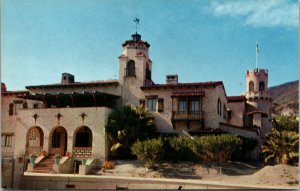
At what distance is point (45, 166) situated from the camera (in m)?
34.2

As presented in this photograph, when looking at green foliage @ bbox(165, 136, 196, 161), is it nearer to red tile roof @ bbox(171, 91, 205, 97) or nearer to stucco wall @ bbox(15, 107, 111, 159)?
red tile roof @ bbox(171, 91, 205, 97)

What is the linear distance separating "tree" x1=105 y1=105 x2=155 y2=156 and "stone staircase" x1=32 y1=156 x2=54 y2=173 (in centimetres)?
557

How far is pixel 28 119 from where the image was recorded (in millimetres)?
38938

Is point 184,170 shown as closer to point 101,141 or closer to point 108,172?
point 108,172

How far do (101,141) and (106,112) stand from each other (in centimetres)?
269

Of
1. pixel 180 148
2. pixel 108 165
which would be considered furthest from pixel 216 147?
pixel 108 165

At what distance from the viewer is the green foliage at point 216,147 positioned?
30.5m

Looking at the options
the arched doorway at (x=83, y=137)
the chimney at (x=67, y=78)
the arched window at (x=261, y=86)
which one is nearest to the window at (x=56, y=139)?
the arched doorway at (x=83, y=137)

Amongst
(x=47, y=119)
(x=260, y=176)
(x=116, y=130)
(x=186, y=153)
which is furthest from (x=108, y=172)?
(x=260, y=176)

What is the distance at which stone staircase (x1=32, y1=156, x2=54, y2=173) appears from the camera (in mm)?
33019

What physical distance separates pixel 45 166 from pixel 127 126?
785 cm

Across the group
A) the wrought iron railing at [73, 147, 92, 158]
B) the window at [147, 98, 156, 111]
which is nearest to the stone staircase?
the wrought iron railing at [73, 147, 92, 158]

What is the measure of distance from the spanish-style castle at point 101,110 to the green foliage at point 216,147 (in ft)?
11.4

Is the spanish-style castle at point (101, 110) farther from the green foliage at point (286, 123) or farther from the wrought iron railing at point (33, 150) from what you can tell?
the green foliage at point (286, 123)
